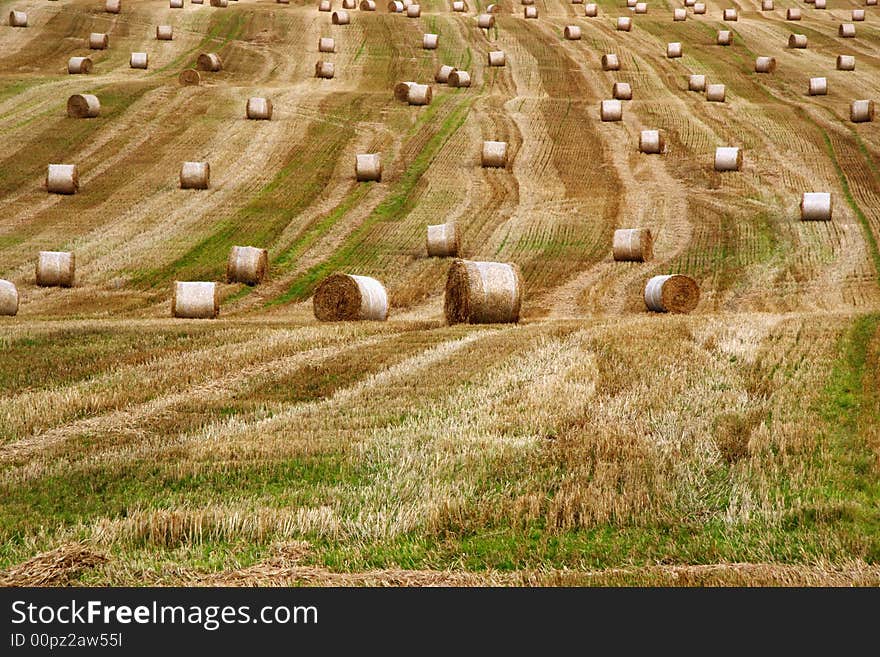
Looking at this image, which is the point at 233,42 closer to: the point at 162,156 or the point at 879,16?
the point at 162,156

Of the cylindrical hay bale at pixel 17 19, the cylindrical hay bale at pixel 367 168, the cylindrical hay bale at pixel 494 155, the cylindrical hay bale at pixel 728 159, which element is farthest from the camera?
the cylindrical hay bale at pixel 17 19

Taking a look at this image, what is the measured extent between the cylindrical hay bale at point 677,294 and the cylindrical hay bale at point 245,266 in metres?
10.6

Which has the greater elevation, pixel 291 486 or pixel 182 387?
pixel 291 486

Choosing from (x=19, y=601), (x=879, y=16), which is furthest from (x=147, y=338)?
(x=879, y=16)

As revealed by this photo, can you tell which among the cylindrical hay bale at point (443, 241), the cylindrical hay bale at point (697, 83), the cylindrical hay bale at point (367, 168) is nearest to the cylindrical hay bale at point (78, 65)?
the cylindrical hay bale at point (367, 168)

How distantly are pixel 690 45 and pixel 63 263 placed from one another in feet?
159

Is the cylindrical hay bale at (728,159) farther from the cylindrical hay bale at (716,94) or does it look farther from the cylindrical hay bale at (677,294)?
the cylindrical hay bale at (677,294)

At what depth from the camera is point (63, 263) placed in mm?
27547

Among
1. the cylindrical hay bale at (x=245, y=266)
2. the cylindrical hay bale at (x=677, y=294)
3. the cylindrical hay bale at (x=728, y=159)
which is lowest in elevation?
the cylindrical hay bale at (x=728, y=159)

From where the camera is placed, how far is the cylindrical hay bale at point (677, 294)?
967 inches

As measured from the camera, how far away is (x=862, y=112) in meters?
47.2

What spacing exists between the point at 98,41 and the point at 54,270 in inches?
1462

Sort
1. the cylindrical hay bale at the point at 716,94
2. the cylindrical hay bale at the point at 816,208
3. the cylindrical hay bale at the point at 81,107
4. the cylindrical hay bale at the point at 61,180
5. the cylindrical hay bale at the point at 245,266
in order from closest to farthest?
the cylindrical hay bale at the point at 245,266 → the cylindrical hay bale at the point at 816,208 → the cylindrical hay bale at the point at 61,180 → the cylindrical hay bale at the point at 81,107 → the cylindrical hay bale at the point at 716,94

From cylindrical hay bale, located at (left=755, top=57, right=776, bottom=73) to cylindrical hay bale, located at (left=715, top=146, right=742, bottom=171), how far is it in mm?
20270
